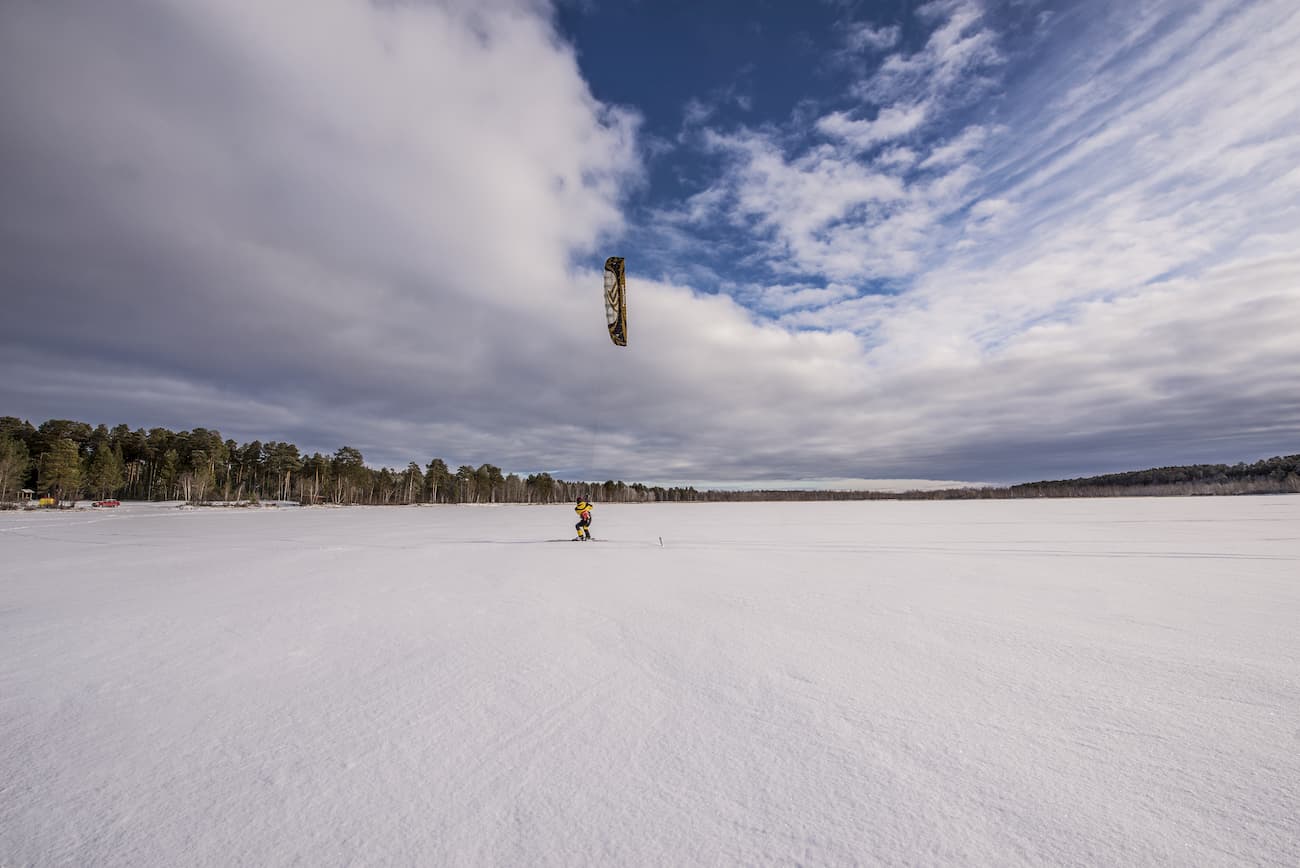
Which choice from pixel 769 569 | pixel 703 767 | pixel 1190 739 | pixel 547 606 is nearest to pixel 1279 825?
pixel 1190 739

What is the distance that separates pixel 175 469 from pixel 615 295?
88.1 m

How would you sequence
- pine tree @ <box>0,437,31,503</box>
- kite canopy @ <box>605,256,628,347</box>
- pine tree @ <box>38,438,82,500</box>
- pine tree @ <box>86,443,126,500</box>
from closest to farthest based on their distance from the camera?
kite canopy @ <box>605,256,628,347</box>, pine tree @ <box>0,437,31,503</box>, pine tree @ <box>38,438,82,500</box>, pine tree @ <box>86,443,126,500</box>

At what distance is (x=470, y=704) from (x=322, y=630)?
2.89 metres

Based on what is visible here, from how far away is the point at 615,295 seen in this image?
12664mm

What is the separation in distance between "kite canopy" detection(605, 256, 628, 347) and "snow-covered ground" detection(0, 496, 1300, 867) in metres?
7.32

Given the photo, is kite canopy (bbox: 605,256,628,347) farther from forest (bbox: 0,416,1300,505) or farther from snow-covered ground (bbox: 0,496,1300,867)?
forest (bbox: 0,416,1300,505)

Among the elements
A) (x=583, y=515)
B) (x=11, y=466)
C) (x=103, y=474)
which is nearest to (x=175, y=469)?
(x=103, y=474)

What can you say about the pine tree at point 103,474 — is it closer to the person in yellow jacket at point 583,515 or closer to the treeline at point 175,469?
the treeline at point 175,469

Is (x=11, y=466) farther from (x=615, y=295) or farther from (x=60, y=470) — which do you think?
(x=615, y=295)

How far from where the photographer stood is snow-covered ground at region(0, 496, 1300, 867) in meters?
2.13

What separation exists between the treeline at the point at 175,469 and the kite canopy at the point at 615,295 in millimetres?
35231

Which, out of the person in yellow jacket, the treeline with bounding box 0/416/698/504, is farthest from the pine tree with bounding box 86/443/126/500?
the person in yellow jacket

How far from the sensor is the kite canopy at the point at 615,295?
12.5 m

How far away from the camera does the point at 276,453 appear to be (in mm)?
80875
